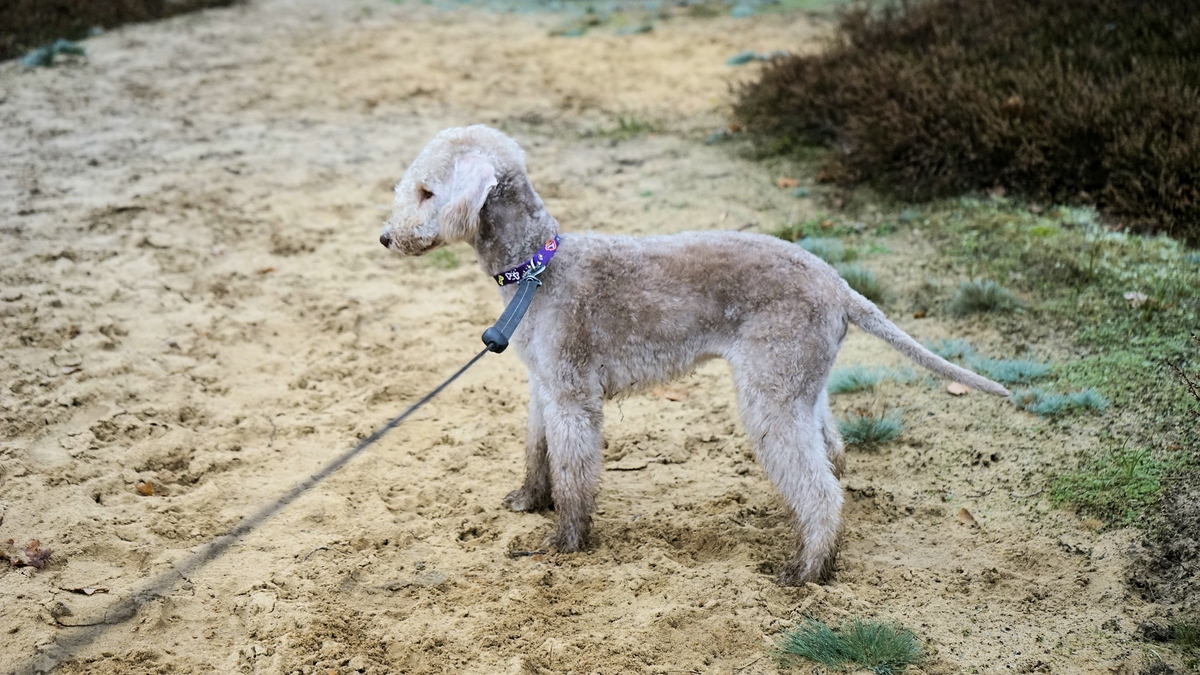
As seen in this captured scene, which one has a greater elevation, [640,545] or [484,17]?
[484,17]

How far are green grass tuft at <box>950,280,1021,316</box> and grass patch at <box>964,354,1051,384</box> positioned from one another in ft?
2.53

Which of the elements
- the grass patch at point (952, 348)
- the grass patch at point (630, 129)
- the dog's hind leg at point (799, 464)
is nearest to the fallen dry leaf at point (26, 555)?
the dog's hind leg at point (799, 464)

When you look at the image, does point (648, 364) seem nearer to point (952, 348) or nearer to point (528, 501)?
point (528, 501)

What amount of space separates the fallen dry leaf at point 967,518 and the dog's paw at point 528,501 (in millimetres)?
1991

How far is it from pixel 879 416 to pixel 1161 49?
5.34 meters

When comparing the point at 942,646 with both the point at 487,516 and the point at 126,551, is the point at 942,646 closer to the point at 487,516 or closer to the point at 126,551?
the point at 487,516

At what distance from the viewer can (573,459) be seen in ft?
13.2

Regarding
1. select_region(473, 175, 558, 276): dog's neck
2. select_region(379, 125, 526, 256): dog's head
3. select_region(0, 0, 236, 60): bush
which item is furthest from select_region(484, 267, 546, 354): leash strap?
select_region(0, 0, 236, 60): bush

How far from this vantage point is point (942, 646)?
3443 millimetres

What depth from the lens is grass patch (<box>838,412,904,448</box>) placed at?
4875 mm

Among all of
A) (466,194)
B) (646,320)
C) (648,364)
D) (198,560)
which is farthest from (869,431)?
(198,560)

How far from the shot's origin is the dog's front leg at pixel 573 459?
13.2 feet

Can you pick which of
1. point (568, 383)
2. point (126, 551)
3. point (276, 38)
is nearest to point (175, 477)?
point (126, 551)

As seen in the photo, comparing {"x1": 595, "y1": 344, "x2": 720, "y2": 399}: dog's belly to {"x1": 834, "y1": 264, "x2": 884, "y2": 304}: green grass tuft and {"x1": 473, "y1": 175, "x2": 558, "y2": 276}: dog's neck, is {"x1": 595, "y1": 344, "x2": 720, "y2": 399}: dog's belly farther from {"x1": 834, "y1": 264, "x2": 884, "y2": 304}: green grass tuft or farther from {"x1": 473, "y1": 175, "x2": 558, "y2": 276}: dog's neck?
{"x1": 834, "y1": 264, "x2": 884, "y2": 304}: green grass tuft
